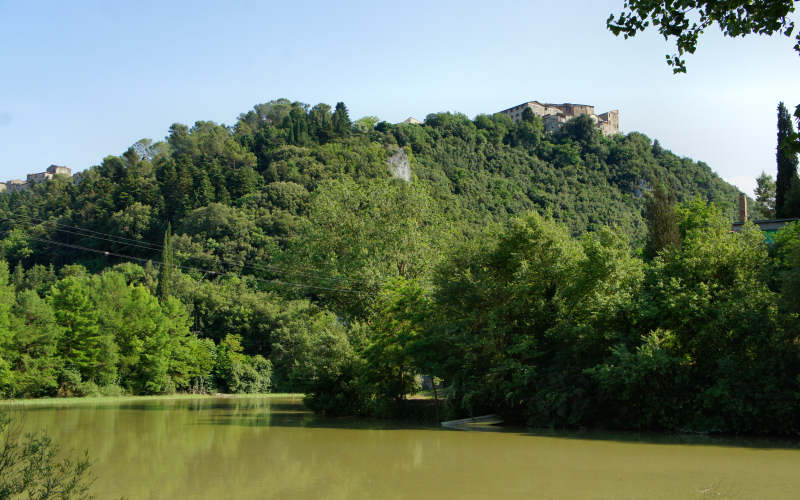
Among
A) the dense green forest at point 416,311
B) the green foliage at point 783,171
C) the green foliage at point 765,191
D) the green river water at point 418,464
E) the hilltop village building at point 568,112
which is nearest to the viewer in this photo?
the green river water at point 418,464

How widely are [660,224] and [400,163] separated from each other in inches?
2553

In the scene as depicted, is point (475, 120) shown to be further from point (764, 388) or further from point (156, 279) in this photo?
point (764, 388)

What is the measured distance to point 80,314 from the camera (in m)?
45.1

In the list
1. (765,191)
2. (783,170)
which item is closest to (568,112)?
(765,191)

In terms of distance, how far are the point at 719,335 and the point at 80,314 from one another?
133ft

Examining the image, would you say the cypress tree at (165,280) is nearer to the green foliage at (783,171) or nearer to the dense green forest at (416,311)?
the dense green forest at (416,311)

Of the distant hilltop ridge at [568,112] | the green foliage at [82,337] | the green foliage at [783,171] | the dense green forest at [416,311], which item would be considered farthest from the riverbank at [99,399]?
the distant hilltop ridge at [568,112]

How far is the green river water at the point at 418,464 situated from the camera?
442 inches

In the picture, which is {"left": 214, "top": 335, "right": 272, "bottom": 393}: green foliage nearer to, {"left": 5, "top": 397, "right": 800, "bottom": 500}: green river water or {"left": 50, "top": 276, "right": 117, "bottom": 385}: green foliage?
{"left": 50, "top": 276, "right": 117, "bottom": 385}: green foliage

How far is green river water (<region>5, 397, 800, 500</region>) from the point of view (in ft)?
36.8

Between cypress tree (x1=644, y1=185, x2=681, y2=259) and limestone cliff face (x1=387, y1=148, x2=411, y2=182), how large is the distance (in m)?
59.1

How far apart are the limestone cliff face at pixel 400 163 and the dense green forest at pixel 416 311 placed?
11.8 m

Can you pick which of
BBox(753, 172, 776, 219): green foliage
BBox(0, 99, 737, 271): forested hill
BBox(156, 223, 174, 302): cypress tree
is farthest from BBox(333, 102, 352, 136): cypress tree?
BBox(753, 172, 776, 219): green foliage

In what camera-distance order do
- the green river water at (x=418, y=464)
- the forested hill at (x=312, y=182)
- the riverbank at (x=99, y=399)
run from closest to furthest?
1. the green river water at (x=418, y=464)
2. the riverbank at (x=99, y=399)
3. the forested hill at (x=312, y=182)
